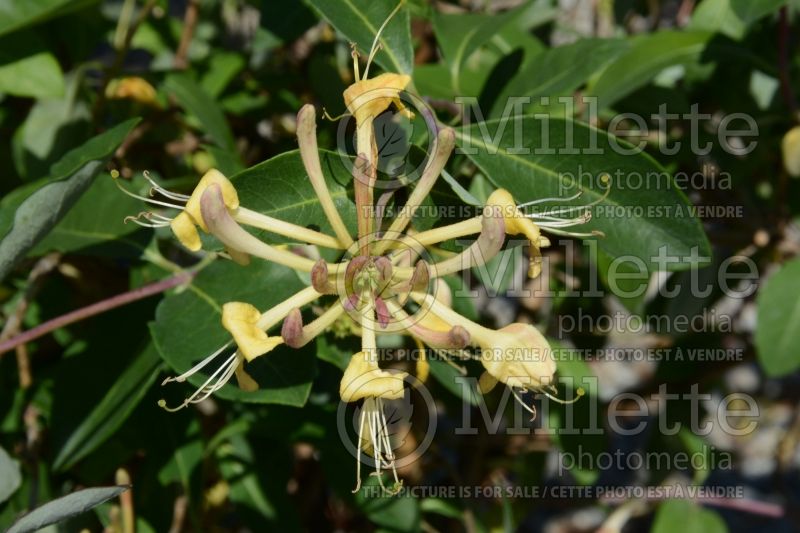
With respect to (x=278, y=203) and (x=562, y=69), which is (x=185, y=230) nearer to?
(x=278, y=203)

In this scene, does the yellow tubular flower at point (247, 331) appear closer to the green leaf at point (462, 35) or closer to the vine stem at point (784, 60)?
the green leaf at point (462, 35)

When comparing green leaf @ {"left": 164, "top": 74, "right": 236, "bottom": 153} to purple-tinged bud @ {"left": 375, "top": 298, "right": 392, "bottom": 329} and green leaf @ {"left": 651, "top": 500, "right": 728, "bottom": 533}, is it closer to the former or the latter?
purple-tinged bud @ {"left": 375, "top": 298, "right": 392, "bottom": 329}

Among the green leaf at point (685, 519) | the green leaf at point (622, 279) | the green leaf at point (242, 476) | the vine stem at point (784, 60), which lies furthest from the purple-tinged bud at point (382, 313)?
the green leaf at point (685, 519)

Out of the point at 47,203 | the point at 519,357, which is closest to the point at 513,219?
the point at 519,357

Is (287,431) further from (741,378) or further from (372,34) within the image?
(741,378)

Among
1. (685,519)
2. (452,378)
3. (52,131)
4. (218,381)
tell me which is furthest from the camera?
(685,519)
